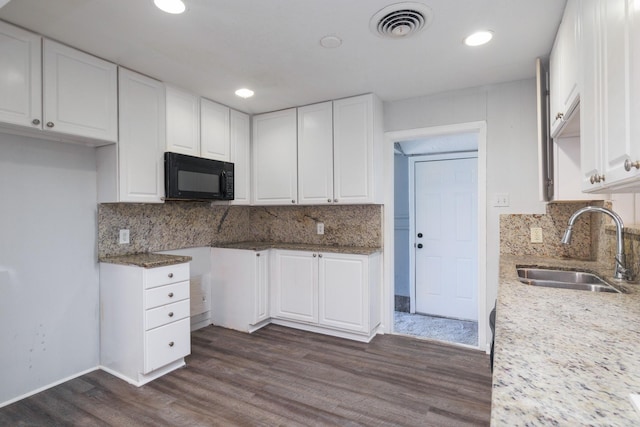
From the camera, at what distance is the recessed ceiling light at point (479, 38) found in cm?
199

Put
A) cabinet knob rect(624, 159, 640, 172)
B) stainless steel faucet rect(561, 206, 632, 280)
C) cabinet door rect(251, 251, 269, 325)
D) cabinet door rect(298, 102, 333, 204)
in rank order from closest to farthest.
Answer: cabinet knob rect(624, 159, 640, 172) < stainless steel faucet rect(561, 206, 632, 280) < cabinet door rect(298, 102, 333, 204) < cabinet door rect(251, 251, 269, 325)

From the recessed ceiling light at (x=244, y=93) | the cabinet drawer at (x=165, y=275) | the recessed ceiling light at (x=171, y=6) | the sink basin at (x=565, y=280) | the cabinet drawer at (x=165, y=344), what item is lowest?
the cabinet drawer at (x=165, y=344)

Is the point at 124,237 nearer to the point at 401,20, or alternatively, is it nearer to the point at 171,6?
the point at 171,6

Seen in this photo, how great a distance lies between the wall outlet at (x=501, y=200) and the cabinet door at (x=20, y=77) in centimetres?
324

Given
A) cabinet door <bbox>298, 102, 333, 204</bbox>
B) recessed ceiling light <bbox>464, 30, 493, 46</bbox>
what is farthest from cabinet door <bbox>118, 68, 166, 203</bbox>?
recessed ceiling light <bbox>464, 30, 493, 46</bbox>

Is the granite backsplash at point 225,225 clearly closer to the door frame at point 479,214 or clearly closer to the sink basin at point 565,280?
the door frame at point 479,214

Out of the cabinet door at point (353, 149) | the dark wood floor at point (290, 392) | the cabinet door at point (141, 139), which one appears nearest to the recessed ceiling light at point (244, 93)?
the cabinet door at point (141, 139)

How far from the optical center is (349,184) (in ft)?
10.2

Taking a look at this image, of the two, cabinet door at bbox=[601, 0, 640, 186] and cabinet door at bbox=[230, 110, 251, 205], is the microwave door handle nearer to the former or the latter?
cabinet door at bbox=[230, 110, 251, 205]

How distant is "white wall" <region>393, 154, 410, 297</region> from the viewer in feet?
14.3

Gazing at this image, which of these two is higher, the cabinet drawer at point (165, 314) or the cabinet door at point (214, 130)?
the cabinet door at point (214, 130)

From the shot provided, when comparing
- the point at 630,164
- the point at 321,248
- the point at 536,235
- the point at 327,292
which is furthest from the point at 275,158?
the point at 630,164

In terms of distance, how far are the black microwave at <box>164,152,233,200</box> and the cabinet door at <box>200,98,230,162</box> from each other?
0.11 m

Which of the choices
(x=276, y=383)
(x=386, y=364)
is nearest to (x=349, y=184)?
(x=386, y=364)
